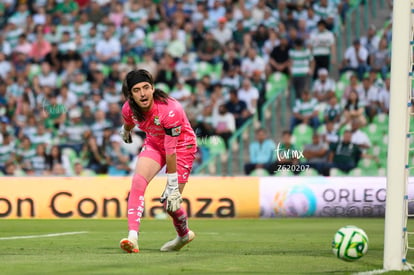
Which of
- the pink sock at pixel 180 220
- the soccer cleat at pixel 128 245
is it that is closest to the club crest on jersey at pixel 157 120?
the pink sock at pixel 180 220

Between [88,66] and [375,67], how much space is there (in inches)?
273

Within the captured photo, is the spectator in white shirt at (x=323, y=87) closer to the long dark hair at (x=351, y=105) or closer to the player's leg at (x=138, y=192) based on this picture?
the long dark hair at (x=351, y=105)

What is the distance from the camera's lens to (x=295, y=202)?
17828mm

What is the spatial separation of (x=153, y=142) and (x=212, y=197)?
749cm

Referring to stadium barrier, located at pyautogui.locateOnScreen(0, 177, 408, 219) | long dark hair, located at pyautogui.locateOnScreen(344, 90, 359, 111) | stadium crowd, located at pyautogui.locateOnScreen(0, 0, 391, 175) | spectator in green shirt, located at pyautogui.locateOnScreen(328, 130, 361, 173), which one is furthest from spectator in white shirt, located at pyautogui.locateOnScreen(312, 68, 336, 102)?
stadium barrier, located at pyautogui.locateOnScreen(0, 177, 408, 219)

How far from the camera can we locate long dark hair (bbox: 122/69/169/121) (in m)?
9.85

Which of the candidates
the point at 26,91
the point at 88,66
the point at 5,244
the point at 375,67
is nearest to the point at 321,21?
the point at 375,67

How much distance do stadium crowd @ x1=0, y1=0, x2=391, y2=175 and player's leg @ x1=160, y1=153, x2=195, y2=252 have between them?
8.40 meters

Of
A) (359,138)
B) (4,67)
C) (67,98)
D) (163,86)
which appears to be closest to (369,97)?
(359,138)

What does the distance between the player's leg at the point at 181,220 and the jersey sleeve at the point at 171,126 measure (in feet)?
2.52

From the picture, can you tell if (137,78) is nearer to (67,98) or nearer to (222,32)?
(67,98)

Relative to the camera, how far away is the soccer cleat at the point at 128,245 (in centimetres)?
970

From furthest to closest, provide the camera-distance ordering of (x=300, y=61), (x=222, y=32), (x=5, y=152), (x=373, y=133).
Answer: (x=222, y=32) < (x=300, y=61) < (x=5, y=152) < (x=373, y=133)

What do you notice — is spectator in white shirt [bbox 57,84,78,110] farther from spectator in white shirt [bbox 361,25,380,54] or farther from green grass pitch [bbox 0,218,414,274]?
spectator in white shirt [bbox 361,25,380,54]
